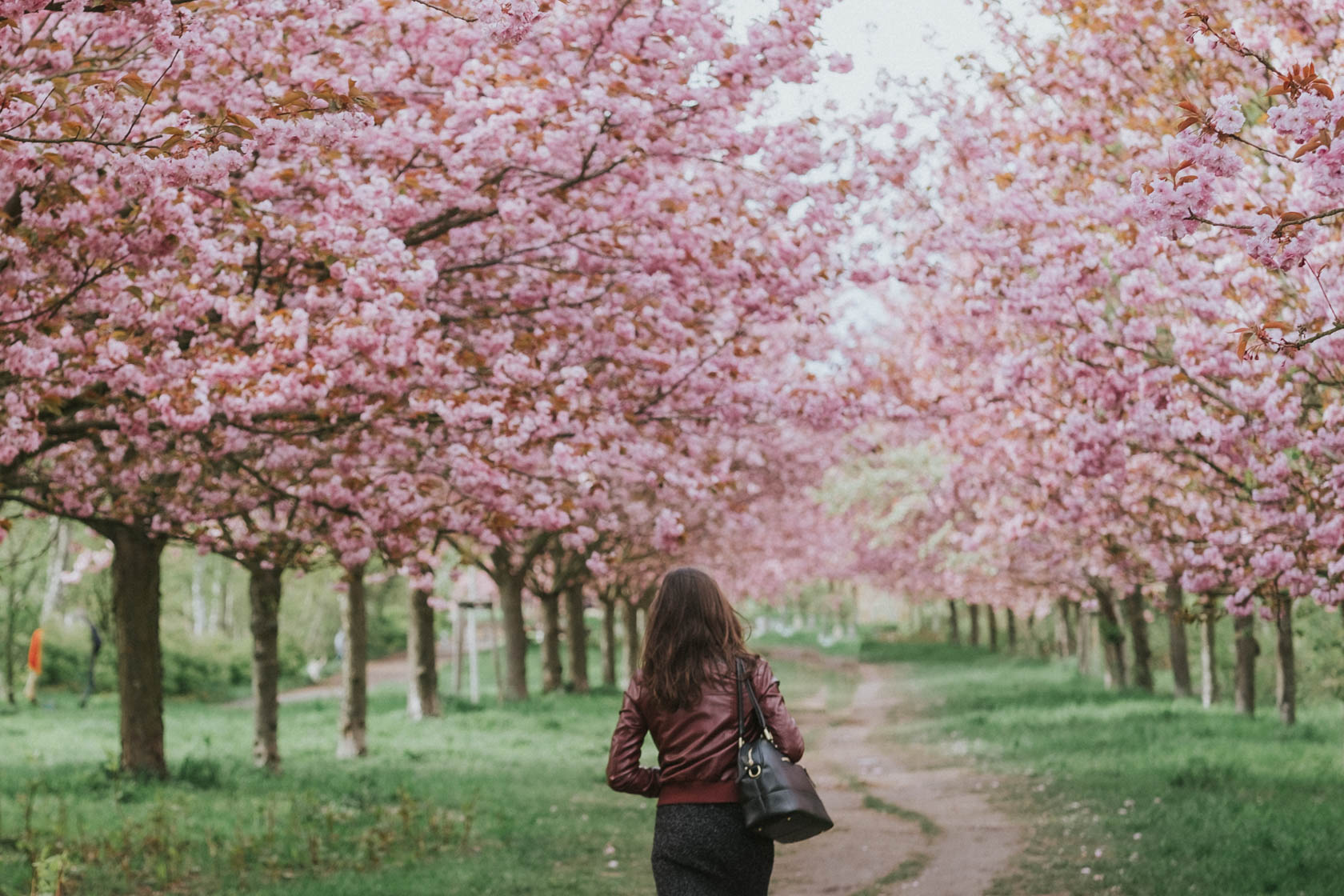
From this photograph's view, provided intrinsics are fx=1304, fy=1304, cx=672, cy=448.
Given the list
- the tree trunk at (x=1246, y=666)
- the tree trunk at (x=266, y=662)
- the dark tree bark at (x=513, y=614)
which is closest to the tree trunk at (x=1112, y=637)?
the tree trunk at (x=1246, y=666)

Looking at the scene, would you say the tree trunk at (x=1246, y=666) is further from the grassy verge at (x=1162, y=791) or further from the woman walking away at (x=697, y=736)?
the woman walking away at (x=697, y=736)

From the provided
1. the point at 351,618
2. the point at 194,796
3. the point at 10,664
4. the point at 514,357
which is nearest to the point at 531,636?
the point at 10,664

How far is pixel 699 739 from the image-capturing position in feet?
16.1

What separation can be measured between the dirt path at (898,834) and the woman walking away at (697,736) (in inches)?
194

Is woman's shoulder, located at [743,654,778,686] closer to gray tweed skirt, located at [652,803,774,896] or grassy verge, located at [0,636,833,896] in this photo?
gray tweed skirt, located at [652,803,774,896]

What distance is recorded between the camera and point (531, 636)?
65812 mm

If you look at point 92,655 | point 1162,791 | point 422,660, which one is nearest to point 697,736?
point 1162,791

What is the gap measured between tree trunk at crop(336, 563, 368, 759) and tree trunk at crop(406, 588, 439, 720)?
4818 millimetres

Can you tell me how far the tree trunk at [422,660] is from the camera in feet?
81.0

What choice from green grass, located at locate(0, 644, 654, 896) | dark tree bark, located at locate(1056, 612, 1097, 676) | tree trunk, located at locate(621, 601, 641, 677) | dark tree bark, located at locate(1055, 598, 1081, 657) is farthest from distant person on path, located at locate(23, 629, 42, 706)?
dark tree bark, located at locate(1055, 598, 1081, 657)

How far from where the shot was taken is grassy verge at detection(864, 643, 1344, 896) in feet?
29.7

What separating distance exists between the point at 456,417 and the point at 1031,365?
6065mm

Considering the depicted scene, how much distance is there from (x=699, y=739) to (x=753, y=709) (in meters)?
0.23

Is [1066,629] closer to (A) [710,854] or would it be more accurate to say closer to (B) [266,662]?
(B) [266,662]
